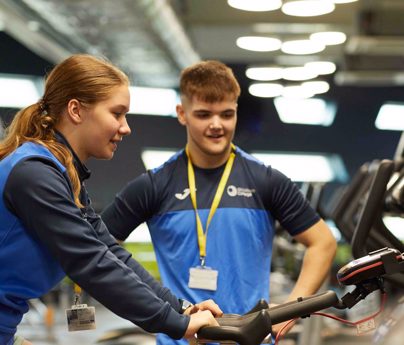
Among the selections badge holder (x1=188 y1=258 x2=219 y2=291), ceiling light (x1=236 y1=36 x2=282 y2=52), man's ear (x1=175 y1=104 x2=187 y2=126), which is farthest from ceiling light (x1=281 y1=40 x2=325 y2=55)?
badge holder (x1=188 y1=258 x2=219 y2=291)

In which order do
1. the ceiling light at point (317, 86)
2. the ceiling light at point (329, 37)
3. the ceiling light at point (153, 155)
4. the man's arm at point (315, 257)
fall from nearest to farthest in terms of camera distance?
1. the man's arm at point (315, 257)
2. the ceiling light at point (329, 37)
3. the ceiling light at point (153, 155)
4. the ceiling light at point (317, 86)

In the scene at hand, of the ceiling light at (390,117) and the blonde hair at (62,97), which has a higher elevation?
the ceiling light at (390,117)

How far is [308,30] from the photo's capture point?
10953 millimetres

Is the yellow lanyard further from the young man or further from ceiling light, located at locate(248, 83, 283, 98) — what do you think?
ceiling light, located at locate(248, 83, 283, 98)

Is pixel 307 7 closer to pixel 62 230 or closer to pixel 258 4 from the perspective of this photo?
pixel 258 4

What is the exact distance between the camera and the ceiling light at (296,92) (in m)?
14.5

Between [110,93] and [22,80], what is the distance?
10.5m

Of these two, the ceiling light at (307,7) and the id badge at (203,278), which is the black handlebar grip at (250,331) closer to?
the id badge at (203,278)

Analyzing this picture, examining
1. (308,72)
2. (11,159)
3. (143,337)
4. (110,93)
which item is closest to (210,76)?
(110,93)

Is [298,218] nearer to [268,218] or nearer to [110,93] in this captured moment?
[268,218]

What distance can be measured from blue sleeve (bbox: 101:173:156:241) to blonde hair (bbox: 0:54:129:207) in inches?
31.0

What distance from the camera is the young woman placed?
2.05 metres

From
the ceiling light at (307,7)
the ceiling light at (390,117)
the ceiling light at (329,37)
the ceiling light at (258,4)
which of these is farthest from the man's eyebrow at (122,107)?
the ceiling light at (390,117)

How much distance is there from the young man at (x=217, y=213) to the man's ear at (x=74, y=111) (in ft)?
2.75
